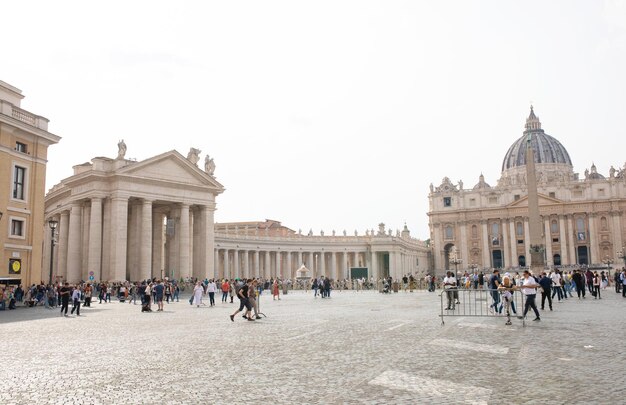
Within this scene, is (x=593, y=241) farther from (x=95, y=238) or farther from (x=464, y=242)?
(x=95, y=238)

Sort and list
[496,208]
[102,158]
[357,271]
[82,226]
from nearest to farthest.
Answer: [102,158] < [82,226] < [357,271] < [496,208]

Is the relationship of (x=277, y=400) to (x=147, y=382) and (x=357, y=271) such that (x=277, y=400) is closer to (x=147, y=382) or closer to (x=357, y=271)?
(x=147, y=382)

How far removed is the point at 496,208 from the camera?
121 metres

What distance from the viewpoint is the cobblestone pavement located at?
324 inches

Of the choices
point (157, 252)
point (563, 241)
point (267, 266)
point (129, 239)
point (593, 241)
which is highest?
point (563, 241)

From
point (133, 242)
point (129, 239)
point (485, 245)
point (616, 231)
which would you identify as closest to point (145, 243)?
point (133, 242)

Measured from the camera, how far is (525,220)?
117 metres

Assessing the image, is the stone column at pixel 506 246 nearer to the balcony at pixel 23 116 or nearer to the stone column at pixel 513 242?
the stone column at pixel 513 242

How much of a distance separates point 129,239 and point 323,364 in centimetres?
4862

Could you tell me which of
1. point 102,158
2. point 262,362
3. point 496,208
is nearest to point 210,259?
point 102,158

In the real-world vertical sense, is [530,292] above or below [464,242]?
below

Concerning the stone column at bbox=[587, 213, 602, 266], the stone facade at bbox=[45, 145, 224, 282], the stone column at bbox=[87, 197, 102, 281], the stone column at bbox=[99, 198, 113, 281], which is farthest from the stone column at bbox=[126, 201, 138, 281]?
the stone column at bbox=[587, 213, 602, 266]

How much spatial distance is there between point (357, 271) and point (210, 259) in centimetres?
2405

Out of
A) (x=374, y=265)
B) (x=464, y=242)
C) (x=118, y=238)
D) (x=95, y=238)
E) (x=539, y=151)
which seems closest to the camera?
(x=118, y=238)
